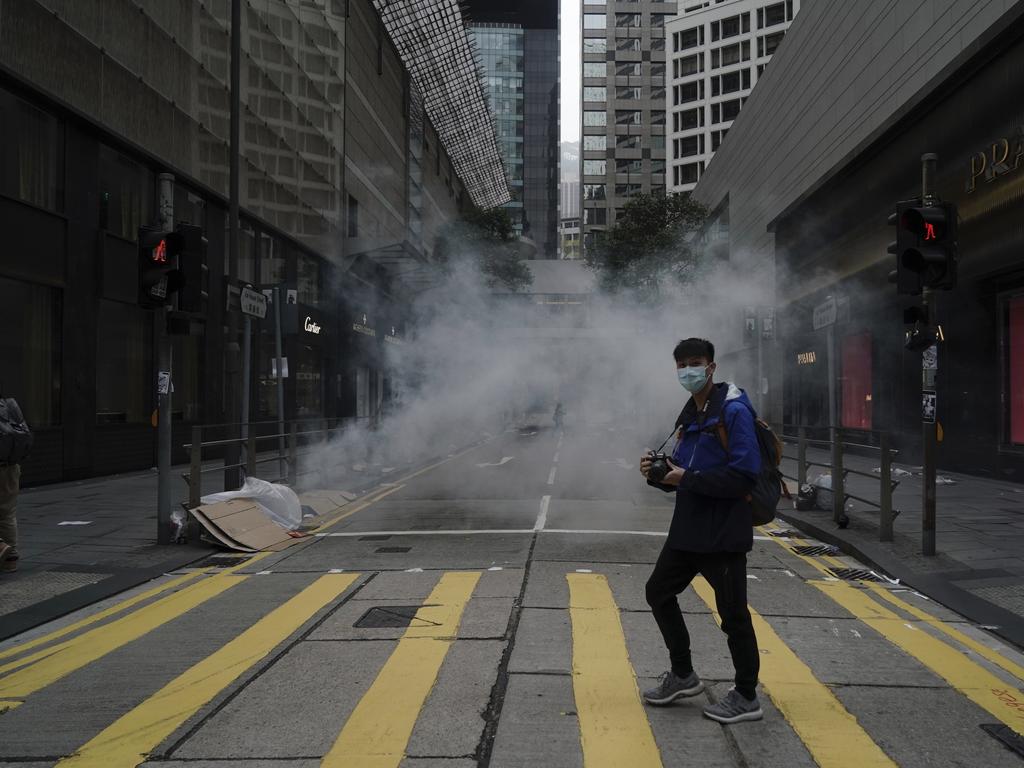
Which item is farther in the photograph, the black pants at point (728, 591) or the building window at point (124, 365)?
the building window at point (124, 365)

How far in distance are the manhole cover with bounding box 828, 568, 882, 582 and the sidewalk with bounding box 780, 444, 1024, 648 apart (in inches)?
5.5

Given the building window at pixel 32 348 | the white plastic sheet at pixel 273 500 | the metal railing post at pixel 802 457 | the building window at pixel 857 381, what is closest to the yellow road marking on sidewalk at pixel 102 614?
the white plastic sheet at pixel 273 500

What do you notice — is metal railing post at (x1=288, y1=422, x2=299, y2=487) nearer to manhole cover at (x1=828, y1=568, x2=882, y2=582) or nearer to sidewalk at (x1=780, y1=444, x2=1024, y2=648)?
sidewalk at (x1=780, y1=444, x2=1024, y2=648)

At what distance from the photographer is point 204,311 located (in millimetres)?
18922

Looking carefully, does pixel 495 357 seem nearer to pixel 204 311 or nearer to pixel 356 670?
pixel 204 311

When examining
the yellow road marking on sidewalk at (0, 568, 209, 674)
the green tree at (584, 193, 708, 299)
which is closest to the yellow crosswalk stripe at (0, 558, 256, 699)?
the yellow road marking on sidewalk at (0, 568, 209, 674)

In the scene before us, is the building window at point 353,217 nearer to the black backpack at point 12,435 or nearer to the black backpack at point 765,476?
the black backpack at point 12,435

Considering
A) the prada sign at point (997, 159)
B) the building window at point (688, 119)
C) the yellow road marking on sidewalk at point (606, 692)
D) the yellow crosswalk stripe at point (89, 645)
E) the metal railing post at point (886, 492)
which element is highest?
the building window at point (688, 119)

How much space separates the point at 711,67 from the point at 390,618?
72.0m

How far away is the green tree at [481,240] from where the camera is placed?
44906mm

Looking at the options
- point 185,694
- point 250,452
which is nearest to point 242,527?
point 250,452

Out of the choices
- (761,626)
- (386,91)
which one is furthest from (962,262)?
(386,91)

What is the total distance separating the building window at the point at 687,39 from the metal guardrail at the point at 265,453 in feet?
211

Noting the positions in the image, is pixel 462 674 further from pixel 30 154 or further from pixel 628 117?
pixel 628 117
